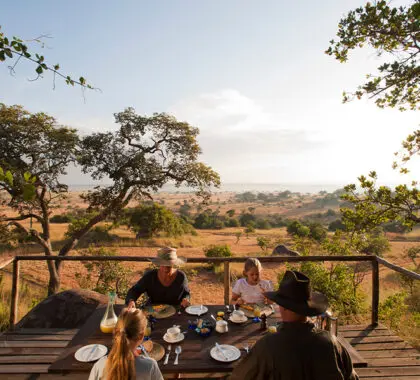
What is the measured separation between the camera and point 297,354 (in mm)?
1898

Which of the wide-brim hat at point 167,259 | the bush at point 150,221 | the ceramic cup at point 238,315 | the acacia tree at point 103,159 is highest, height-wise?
the acacia tree at point 103,159

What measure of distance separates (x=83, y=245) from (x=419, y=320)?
20476 mm

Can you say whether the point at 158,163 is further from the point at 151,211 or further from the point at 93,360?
the point at 151,211

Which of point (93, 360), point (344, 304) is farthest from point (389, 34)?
point (93, 360)

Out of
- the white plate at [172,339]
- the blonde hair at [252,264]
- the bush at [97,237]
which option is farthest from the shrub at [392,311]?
the bush at [97,237]

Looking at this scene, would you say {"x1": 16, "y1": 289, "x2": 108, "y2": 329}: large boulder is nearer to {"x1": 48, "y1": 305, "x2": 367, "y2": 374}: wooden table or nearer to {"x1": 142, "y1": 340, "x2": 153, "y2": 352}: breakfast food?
{"x1": 48, "y1": 305, "x2": 367, "y2": 374}: wooden table

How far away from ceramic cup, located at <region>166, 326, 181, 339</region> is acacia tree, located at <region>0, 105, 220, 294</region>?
8.12 meters

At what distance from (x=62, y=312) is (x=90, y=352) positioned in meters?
2.93

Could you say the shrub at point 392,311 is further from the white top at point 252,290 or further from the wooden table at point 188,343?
the wooden table at point 188,343

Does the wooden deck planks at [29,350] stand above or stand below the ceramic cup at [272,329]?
below

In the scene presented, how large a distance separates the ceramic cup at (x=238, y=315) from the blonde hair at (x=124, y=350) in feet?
4.27

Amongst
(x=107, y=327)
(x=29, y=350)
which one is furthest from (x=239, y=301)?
(x=29, y=350)

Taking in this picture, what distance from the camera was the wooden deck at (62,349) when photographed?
3262 millimetres

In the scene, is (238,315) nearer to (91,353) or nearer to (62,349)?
(91,353)
